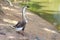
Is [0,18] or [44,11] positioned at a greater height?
[0,18]

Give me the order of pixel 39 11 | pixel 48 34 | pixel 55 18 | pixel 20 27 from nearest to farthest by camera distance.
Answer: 1. pixel 20 27
2. pixel 48 34
3. pixel 55 18
4. pixel 39 11

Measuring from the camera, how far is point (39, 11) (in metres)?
23.4

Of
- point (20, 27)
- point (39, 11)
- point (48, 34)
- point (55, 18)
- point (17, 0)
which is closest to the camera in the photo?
point (20, 27)

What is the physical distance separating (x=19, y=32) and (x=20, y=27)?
0.46 meters

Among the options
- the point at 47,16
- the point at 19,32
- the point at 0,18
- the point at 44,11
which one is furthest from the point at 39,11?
the point at 19,32

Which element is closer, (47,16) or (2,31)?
(2,31)

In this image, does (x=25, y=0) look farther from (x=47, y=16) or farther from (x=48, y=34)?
(x=48, y=34)

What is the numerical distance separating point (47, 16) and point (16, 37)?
10910 mm

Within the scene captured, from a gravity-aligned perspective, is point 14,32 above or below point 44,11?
above

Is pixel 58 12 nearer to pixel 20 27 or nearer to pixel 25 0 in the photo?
pixel 25 0

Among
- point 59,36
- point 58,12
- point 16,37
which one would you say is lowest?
point 58,12

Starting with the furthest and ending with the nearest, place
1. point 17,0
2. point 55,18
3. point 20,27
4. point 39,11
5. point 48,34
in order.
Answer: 1. point 17,0
2. point 39,11
3. point 55,18
4. point 48,34
5. point 20,27

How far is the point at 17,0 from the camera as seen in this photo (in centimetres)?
2777

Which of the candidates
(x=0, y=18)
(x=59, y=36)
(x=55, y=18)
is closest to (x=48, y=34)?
(x=59, y=36)
